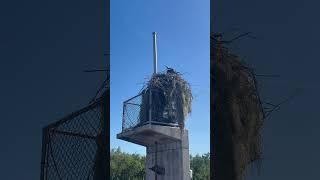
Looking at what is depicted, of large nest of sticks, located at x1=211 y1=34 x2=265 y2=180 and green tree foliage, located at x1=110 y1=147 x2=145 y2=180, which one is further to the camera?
large nest of sticks, located at x1=211 y1=34 x2=265 y2=180

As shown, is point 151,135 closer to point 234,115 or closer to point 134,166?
point 134,166

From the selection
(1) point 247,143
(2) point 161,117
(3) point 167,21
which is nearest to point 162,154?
(2) point 161,117

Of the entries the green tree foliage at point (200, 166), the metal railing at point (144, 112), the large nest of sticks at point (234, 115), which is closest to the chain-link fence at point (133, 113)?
the metal railing at point (144, 112)

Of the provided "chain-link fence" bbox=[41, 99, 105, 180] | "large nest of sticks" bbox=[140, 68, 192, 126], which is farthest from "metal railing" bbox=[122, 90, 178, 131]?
"chain-link fence" bbox=[41, 99, 105, 180]

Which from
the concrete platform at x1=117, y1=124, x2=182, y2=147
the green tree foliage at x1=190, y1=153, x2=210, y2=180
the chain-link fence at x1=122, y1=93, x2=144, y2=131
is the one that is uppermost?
the chain-link fence at x1=122, y1=93, x2=144, y2=131

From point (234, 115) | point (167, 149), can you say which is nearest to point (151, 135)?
point (167, 149)

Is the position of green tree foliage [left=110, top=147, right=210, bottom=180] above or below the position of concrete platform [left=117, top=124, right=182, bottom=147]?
below

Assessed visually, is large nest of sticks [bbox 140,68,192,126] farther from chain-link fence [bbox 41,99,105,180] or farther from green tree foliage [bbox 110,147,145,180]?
chain-link fence [bbox 41,99,105,180]
